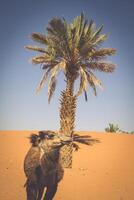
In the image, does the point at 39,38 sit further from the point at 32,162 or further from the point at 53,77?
the point at 32,162

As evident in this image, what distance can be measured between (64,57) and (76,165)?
6288 mm

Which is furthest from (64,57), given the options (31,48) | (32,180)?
(32,180)

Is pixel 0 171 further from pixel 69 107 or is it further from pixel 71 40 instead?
pixel 71 40

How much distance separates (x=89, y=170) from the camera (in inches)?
727

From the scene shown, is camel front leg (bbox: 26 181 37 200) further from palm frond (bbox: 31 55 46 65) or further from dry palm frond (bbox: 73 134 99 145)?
dry palm frond (bbox: 73 134 99 145)

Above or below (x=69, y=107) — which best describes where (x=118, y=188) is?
below

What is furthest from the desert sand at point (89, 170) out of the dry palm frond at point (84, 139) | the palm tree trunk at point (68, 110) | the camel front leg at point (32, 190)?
the camel front leg at point (32, 190)

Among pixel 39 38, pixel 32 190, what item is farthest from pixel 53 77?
pixel 32 190

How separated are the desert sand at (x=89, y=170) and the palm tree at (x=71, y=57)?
6.54ft

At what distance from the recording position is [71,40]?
18844 mm

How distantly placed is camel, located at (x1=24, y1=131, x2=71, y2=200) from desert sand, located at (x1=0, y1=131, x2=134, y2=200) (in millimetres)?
5280

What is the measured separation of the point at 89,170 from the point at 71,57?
6386mm

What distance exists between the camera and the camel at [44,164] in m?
6.51

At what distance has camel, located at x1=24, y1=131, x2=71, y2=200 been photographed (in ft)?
21.4
